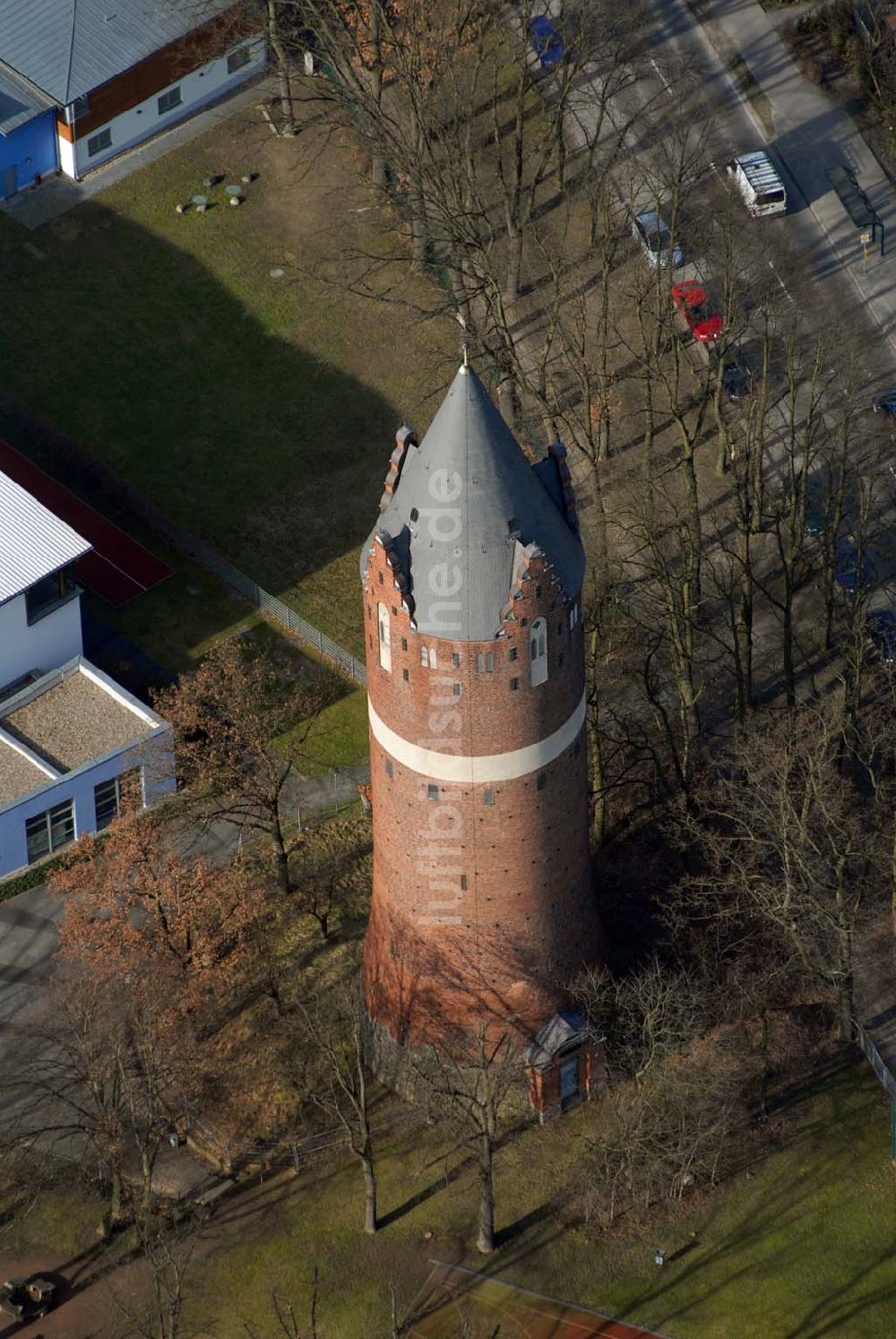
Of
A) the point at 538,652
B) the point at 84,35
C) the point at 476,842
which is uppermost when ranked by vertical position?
the point at 84,35

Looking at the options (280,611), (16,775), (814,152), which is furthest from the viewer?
(814,152)

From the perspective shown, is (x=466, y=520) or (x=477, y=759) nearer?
(x=466, y=520)

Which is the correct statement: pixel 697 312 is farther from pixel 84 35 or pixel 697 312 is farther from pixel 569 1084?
pixel 569 1084

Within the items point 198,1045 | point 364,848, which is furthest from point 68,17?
point 198,1045

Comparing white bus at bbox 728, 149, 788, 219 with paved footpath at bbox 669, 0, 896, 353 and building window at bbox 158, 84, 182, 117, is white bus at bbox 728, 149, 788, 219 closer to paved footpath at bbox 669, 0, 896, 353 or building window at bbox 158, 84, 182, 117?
paved footpath at bbox 669, 0, 896, 353

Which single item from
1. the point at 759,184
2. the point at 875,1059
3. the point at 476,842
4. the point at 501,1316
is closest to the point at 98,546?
the point at 476,842

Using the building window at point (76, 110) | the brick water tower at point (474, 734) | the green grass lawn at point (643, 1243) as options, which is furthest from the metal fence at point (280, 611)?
the building window at point (76, 110)
